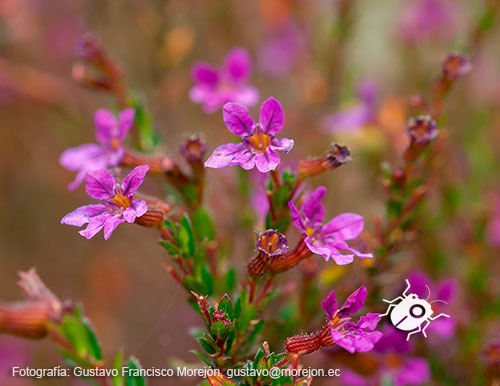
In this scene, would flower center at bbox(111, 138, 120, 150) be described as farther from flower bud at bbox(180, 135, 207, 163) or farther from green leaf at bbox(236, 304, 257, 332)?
green leaf at bbox(236, 304, 257, 332)

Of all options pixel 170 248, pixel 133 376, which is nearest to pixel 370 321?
pixel 170 248

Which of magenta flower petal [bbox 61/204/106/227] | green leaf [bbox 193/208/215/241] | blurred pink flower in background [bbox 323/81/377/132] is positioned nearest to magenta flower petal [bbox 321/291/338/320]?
green leaf [bbox 193/208/215/241]

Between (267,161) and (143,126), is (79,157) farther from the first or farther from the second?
(267,161)

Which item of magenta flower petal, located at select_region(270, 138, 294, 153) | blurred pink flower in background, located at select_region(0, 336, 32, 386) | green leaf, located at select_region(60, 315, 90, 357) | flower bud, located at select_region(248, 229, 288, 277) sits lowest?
blurred pink flower in background, located at select_region(0, 336, 32, 386)

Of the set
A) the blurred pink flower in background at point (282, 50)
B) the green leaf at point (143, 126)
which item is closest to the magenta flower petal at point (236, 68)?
the green leaf at point (143, 126)

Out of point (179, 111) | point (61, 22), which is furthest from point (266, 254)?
point (61, 22)
